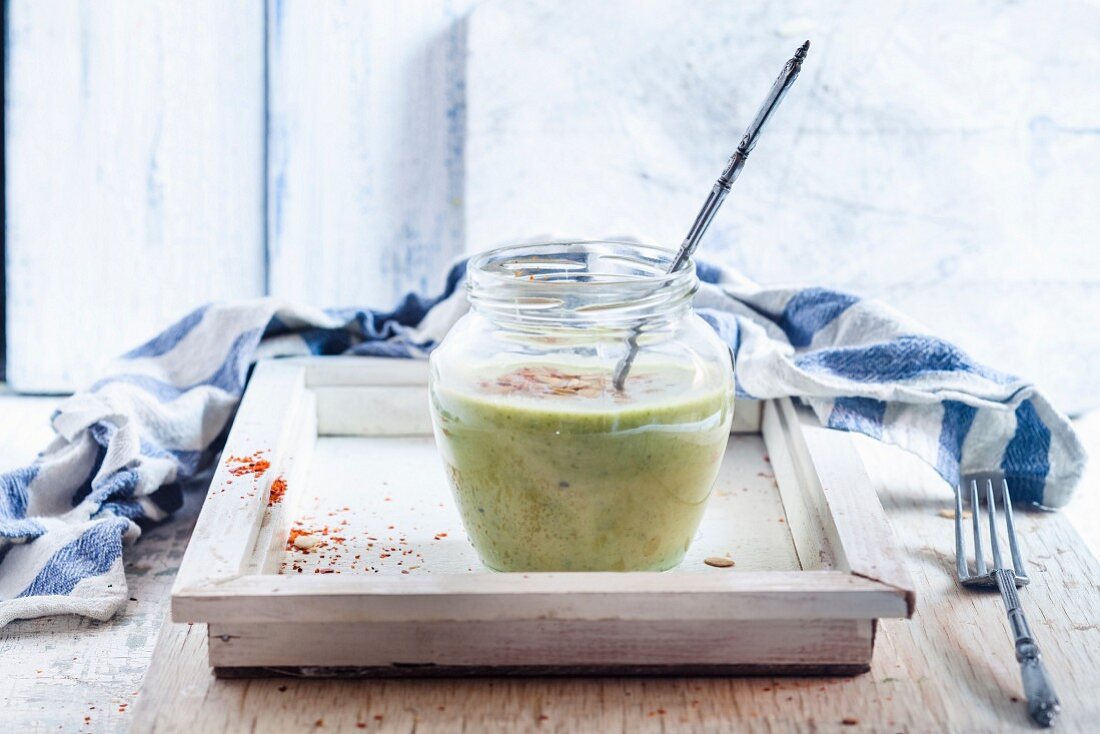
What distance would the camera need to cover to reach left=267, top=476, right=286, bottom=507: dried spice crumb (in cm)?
76

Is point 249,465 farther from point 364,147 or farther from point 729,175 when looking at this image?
point 364,147

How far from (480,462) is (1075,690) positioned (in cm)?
34

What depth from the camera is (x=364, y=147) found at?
4.46 feet

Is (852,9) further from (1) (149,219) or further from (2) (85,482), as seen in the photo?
(2) (85,482)

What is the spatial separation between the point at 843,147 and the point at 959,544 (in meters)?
0.65

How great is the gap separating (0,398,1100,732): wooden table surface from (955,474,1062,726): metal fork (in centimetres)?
1

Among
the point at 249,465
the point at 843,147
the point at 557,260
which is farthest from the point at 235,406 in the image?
the point at 843,147

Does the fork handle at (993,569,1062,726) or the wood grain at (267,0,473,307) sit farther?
the wood grain at (267,0,473,307)

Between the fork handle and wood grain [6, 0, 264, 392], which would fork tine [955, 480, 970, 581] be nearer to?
the fork handle

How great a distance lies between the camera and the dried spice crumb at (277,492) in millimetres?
760

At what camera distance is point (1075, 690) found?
631 mm

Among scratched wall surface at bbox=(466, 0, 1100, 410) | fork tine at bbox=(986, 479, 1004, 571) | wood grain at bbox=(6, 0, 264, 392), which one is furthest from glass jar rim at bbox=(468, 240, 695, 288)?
wood grain at bbox=(6, 0, 264, 392)

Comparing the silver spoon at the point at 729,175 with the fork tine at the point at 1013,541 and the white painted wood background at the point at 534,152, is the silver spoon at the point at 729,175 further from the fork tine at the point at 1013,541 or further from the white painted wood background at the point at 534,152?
the white painted wood background at the point at 534,152

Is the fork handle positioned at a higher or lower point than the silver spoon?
lower
